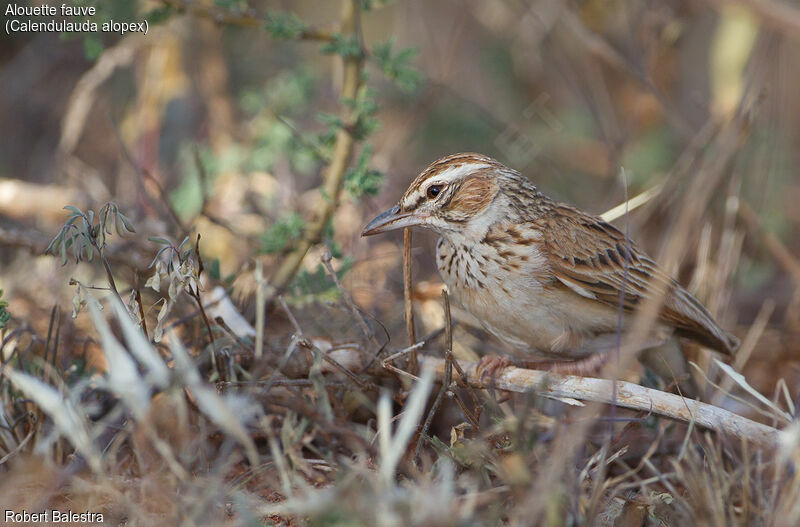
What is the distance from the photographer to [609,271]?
4371mm

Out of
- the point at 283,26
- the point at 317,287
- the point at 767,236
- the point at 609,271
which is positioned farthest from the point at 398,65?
the point at 767,236

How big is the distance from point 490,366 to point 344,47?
203 cm

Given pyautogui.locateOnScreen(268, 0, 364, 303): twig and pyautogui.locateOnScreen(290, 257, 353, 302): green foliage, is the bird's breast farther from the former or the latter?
pyautogui.locateOnScreen(268, 0, 364, 303): twig

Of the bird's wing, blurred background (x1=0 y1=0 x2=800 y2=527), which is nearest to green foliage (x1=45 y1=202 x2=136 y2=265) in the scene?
blurred background (x1=0 y1=0 x2=800 y2=527)

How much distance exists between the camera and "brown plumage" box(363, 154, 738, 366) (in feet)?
13.7

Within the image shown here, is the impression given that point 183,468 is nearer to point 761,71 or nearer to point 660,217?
point 660,217

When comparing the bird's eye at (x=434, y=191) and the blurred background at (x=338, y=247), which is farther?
the bird's eye at (x=434, y=191)

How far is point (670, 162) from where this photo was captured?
7.00 meters

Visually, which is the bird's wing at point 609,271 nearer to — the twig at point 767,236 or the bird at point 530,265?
the bird at point 530,265

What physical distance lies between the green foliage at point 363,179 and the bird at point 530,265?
25 centimetres

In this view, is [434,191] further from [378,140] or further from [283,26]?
[378,140]

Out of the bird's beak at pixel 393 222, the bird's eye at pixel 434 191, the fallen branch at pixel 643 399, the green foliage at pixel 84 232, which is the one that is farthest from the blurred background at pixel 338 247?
the bird's eye at pixel 434 191

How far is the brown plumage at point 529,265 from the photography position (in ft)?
13.7

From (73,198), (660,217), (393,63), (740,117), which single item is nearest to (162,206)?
(73,198)
